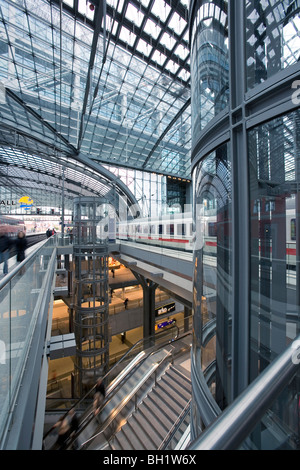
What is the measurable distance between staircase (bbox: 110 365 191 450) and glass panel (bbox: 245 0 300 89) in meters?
8.54

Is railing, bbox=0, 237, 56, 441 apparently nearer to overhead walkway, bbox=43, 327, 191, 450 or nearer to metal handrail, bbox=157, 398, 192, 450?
metal handrail, bbox=157, 398, 192, 450

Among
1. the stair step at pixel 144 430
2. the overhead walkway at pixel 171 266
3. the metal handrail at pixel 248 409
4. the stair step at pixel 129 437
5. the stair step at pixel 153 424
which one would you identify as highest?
the metal handrail at pixel 248 409

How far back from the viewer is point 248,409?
81 centimetres

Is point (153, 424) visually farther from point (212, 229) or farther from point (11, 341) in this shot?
point (212, 229)

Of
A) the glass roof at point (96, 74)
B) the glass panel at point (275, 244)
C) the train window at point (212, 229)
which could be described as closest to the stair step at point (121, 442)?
the glass panel at point (275, 244)

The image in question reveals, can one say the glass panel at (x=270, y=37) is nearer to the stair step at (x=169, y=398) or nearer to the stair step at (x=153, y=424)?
the stair step at (x=153, y=424)

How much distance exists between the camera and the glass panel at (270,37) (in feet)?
6.03

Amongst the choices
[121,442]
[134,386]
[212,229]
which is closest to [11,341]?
[212,229]

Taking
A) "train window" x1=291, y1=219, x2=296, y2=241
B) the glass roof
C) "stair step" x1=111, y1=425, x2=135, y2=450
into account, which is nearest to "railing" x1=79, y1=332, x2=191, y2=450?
"stair step" x1=111, y1=425, x2=135, y2=450

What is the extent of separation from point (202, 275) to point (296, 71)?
235 centimetres

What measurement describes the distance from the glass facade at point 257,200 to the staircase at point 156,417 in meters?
5.98

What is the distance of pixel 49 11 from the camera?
14.5m

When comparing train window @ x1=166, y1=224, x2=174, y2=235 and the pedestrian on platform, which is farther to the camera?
train window @ x1=166, y1=224, x2=174, y2=235

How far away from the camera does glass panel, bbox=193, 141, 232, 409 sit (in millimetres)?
2432
